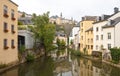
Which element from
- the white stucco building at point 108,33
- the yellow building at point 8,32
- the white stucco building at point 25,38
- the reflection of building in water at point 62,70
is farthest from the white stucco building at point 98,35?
the yellow building at point 8,32

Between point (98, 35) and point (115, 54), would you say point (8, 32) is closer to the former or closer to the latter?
point (115, 54)

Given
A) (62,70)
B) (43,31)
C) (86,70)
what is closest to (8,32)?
(62,70)

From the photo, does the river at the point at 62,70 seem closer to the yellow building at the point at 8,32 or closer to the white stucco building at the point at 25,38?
the yellow building at the point at 8,32

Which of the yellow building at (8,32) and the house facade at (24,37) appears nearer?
the yellow building at (8,32)

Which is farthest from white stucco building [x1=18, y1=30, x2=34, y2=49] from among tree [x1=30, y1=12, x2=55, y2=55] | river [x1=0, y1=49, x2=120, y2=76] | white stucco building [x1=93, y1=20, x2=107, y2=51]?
white stucco building [x1=93, y1=20, x2=107, y2=51]

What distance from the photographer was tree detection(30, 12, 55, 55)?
5288cm

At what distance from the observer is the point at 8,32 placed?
3234 cm

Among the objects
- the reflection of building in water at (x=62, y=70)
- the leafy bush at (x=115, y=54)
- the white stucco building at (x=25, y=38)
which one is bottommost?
the reflection of building in water at (x=62, y=70)

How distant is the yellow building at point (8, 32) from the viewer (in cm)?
2970

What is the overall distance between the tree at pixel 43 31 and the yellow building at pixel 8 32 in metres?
16.8

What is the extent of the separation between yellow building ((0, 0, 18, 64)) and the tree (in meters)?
16.8

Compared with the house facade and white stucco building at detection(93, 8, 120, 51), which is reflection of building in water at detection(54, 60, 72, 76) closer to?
white stucco building at detection(93, 8, 120, 51)

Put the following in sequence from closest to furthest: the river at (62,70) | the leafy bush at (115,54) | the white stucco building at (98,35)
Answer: the river at (62,70), the leafy bush at (115,54), the white stucco building at (98,35)

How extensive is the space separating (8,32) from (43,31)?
2152 centimetres
